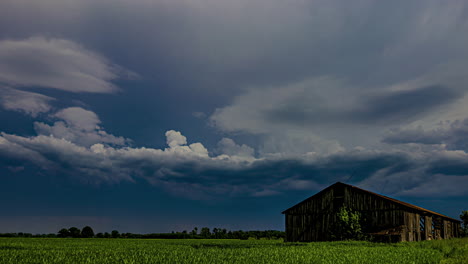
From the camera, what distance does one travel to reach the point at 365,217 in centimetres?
4553

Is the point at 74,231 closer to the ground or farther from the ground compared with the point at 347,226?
closer to the ground

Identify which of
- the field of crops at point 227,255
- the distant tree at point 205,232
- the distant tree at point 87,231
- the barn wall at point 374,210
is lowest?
the distant tree at point 205,232

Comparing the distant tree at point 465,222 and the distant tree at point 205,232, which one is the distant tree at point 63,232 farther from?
the distant tree at point 465,222

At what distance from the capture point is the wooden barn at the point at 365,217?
43594mm

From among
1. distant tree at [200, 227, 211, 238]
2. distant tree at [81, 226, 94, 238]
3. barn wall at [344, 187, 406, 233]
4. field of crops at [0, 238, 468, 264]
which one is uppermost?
barn wall at [344, 187, 406, 233]

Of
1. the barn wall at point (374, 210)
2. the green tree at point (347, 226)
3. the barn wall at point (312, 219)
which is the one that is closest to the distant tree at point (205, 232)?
the barn wall at point (312, 219)

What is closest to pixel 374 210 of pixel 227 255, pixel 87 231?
pixel 227 255

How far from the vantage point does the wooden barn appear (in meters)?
43.6

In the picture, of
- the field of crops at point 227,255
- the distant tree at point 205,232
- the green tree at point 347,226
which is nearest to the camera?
the field of crops at point 227,255

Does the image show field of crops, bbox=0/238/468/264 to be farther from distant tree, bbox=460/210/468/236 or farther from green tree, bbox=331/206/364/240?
distant tree, bbox=460/210/468/236

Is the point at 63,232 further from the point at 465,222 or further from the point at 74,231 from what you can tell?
the point at 465,222

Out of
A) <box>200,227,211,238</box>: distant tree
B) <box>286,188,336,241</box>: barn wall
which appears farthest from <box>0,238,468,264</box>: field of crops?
<box>200,227,211,238</box>: distant tree

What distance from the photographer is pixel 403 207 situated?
143ft

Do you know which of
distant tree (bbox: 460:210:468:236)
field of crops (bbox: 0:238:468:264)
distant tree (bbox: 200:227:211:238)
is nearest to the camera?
field of crops (bbox: 0:238:468:264)
